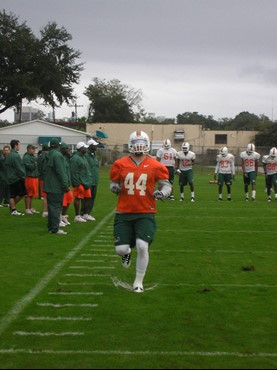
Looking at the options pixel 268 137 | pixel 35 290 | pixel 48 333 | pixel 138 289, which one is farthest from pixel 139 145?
pixel 268 137

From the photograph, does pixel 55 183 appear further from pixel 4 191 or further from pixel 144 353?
pixel 144 353

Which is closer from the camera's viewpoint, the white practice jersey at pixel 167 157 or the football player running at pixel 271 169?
the football player running at pixel 271 169

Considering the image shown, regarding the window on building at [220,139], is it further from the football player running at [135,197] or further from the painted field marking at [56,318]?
the painted field marking at [56,318]

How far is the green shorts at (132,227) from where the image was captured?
24.7 ft

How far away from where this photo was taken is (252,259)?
9648 millimetres

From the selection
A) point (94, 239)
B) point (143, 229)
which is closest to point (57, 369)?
point (143, 229)

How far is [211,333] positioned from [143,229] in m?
2.02

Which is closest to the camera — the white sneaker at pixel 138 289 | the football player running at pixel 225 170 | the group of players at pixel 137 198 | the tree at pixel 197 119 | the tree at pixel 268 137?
the white sneaker at pixel 138 289

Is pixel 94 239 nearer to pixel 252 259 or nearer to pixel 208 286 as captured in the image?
pixel 252 259

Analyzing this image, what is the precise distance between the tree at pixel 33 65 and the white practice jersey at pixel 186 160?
32.8 metres

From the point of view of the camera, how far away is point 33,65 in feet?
178

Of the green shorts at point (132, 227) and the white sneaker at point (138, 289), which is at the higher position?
the green shorts at point (132, 227)

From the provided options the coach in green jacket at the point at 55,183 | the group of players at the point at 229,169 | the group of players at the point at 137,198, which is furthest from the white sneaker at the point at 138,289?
the group of players at the point at 229,169

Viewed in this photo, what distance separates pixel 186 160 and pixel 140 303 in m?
14.1
